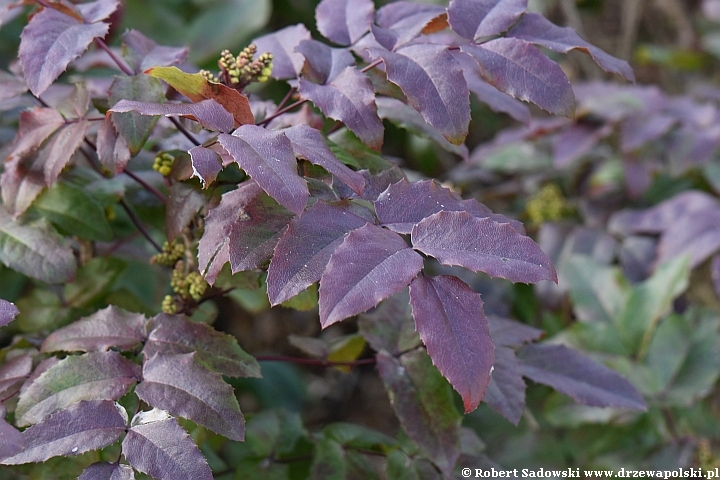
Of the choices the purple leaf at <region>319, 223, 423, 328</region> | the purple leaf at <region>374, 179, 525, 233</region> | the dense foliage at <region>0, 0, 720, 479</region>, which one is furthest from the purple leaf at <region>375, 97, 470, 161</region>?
the purple leaf at <region>319, 223, 423, 328</region>

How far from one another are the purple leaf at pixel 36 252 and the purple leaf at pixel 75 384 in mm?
172

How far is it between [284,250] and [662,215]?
116cm

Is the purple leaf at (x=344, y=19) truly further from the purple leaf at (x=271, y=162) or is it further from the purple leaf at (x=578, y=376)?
the purple leaf at (x=578, y=376)

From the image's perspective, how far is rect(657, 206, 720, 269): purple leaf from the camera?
1346 mm

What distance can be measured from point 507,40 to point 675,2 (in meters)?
2.21

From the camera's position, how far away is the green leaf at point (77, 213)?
2.89ft

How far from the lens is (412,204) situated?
2.22 feet

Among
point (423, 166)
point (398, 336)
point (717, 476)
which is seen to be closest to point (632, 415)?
point (717, 476)

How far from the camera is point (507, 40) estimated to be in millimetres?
756

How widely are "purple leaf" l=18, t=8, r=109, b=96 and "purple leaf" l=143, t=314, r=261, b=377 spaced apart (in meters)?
0.28

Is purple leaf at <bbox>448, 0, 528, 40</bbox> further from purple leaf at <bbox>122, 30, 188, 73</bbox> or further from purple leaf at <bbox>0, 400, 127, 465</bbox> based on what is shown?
purple leaf at <bbox>0, 400, 127, 465</bbox>

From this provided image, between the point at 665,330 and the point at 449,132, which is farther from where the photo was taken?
the point at 665,330

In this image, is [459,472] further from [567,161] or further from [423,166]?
[423,166]

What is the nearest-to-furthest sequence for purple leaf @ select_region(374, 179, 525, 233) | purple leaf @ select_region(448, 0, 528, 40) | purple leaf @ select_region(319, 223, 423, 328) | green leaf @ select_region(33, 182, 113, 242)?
purple leaf @ select_region(319, 223, 423, 328)
purple leaf @ select_region(374, 179, 525, 233)
purple leaf @ select_region(448, 0, 528, 40)
green leaf @ select_region(33, 182, 113, 242)
